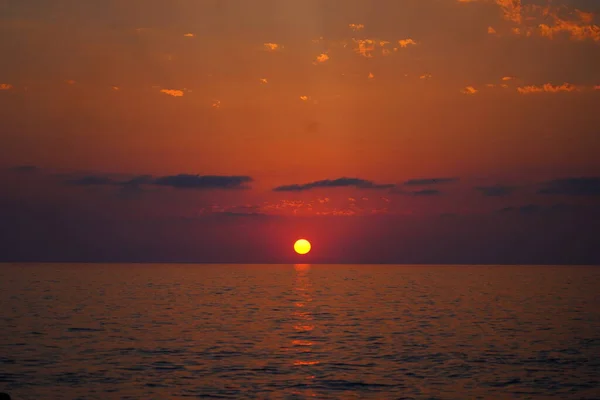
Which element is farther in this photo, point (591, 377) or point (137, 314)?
point (137, 314)

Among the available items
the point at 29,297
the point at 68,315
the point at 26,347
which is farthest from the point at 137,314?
the point at 29,297

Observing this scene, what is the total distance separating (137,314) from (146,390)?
4275 centimetres

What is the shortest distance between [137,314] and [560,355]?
46.4 m

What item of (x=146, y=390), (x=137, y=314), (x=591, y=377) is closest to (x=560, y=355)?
(x=591, y=377)

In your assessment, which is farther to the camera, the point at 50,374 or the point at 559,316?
the point at 559,316

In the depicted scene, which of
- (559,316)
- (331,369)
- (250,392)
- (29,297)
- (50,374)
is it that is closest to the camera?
(250,392)

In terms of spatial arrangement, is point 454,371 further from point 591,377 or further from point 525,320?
point 525,320

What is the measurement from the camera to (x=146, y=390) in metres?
36.4

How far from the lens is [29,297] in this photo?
345ft

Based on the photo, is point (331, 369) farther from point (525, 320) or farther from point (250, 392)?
point (525, 320)

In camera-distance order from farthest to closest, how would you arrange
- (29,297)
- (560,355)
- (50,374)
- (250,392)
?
(29,297) < (560,355) < (50,374) < (250,392)

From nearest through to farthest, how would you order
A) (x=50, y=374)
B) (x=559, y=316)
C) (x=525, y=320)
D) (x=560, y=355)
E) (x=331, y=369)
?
(x=50, y=374) → (x=331, y=369) → (x=560, y=355) → (x=525, y=320) → (x=559, y=316)

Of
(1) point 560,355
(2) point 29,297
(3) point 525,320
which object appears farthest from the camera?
(2) point 29,297

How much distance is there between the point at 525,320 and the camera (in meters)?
73.6
